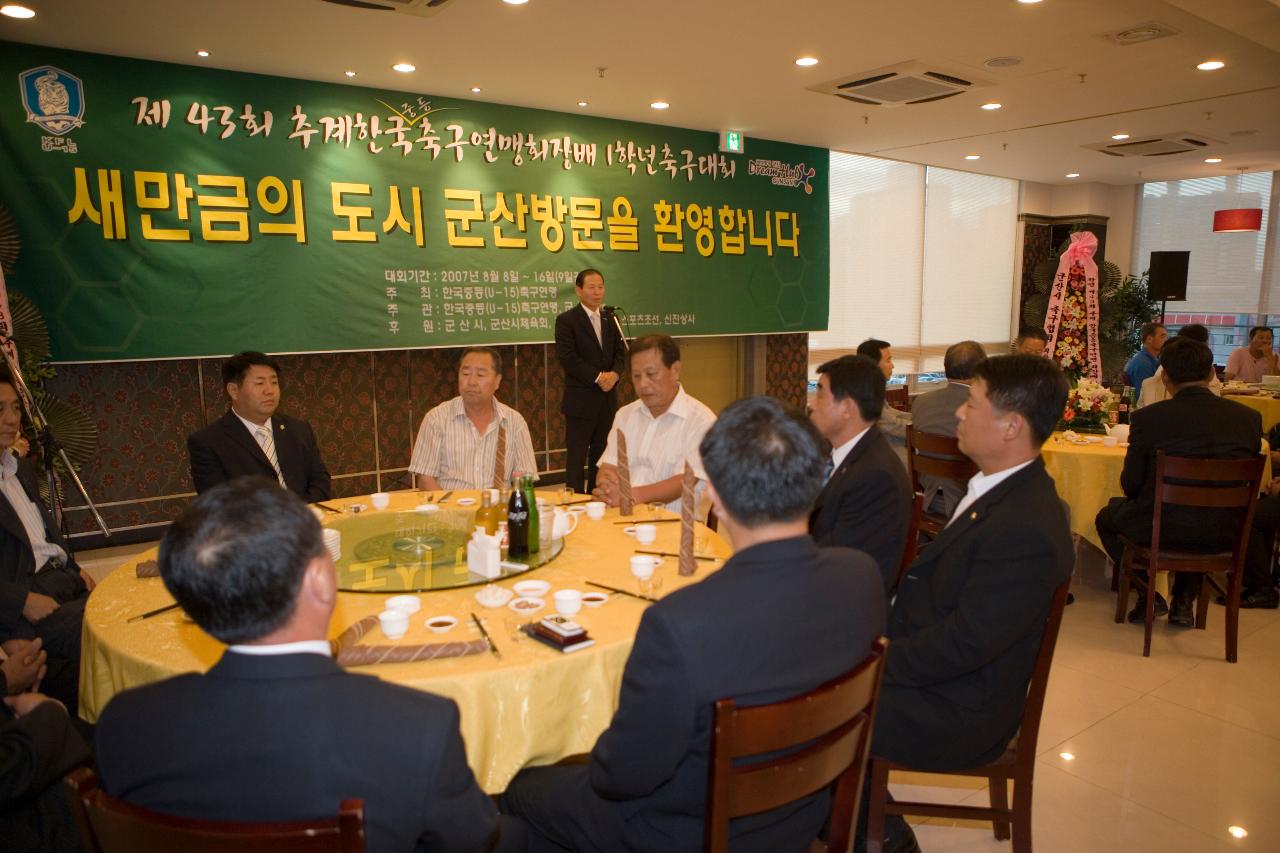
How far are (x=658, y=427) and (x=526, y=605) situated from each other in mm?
1588

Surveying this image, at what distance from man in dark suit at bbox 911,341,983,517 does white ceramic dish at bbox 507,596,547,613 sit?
2621 millimetres

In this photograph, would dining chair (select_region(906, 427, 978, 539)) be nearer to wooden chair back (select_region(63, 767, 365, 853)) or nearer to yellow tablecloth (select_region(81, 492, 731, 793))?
yellow tablecloth (select_region(81, 492, 731, 793))

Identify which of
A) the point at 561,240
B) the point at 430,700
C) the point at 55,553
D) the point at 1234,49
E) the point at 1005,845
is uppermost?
the point at 1234,49

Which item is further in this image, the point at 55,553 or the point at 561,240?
the point at 561,240

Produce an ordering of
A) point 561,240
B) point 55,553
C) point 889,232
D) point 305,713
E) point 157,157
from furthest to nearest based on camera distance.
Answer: point 889,232 < point 561,240 < point 157,157 < point 55,553 < point 305,713

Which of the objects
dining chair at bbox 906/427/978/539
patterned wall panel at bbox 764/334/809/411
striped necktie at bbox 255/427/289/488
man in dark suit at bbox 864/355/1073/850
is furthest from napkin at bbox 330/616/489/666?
patterned wall panel at bbox 764/334/809/411

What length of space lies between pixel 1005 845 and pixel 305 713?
222 centimetres

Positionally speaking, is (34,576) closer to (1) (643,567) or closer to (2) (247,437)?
(2) (247,437)

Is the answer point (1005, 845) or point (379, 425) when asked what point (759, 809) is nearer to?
point (1005, 845)

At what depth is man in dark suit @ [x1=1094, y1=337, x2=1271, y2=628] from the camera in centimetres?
362

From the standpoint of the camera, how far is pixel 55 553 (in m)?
3.07

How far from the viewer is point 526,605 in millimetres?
2088

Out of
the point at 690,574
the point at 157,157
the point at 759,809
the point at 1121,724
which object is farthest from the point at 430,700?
the point at 157,157

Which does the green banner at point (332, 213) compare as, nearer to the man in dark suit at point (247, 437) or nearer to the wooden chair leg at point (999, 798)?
the man in dark suit at point (247, 437)
